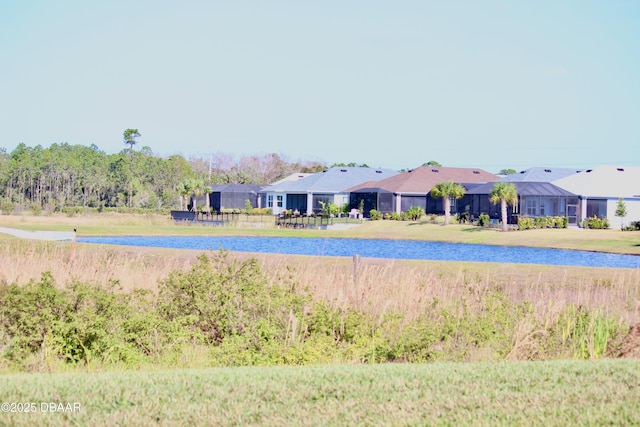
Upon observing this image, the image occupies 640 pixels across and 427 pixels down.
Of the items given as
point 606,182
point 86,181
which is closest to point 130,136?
point 86,181

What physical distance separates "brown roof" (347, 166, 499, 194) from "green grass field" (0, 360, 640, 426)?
54471mm

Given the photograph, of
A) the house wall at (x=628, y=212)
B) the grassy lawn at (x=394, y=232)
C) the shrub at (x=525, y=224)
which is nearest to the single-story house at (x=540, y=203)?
the house wall at (x=628, y=212)

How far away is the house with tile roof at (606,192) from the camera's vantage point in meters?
50.1

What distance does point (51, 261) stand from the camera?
1515cm

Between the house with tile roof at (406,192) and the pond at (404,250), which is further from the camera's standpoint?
the house with tile roof at (406,192)

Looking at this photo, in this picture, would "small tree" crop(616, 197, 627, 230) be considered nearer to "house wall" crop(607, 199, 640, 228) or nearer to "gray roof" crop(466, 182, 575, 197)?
"house wall" crop(607, 199, 640, 228)

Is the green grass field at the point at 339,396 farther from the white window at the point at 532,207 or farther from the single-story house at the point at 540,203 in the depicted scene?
the white window at the point at 532,207

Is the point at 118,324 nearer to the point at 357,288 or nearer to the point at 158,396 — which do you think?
the point at 158,396

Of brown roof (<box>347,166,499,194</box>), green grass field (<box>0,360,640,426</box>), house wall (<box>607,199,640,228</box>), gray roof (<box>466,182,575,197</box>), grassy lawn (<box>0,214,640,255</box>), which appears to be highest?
brown roof (<box>347,166,499,194</box>)

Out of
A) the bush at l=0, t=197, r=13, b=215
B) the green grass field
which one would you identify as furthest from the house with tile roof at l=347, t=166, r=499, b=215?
the green grass field

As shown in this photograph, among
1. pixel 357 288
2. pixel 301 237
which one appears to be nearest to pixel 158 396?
pixel 357 288

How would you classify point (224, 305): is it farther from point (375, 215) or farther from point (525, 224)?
point (375, 215)

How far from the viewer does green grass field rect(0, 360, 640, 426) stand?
6520mm

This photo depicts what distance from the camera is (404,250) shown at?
3569cm
